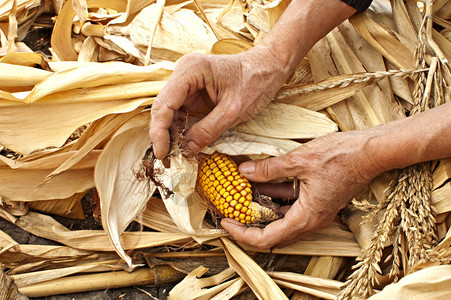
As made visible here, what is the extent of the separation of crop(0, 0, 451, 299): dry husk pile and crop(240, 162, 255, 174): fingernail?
5 cm

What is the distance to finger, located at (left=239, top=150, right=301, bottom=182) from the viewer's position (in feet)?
4.94

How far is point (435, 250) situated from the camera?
48.9 inches

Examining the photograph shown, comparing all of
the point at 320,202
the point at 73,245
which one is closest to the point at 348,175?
the point at 320,202

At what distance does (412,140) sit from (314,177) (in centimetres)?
34

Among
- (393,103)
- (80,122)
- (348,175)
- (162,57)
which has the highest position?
(393,103)

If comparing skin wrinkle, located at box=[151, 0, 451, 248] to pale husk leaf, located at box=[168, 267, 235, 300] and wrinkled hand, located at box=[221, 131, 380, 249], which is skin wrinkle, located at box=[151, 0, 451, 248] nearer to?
wrinkled hand, located at box=[221, 131, 380, 249]

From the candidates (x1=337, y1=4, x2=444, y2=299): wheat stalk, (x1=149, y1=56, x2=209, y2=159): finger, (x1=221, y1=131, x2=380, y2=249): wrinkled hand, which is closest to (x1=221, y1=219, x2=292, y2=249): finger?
(x1=221, y1=131, x2=380, y2=249): wrinkled hand

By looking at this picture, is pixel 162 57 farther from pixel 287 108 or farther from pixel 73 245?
pixel 73 245

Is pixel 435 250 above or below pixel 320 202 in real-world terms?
above

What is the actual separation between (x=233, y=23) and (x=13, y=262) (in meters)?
1.56

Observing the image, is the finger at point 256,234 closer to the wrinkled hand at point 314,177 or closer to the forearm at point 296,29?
the wrinkled hand at point 314,177

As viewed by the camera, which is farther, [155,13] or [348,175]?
[155,13]

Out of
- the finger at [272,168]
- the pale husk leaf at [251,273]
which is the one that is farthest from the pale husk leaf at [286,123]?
the pale husk leaf at [251,273]

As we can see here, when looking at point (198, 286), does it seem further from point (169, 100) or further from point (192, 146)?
point (169, 100)
